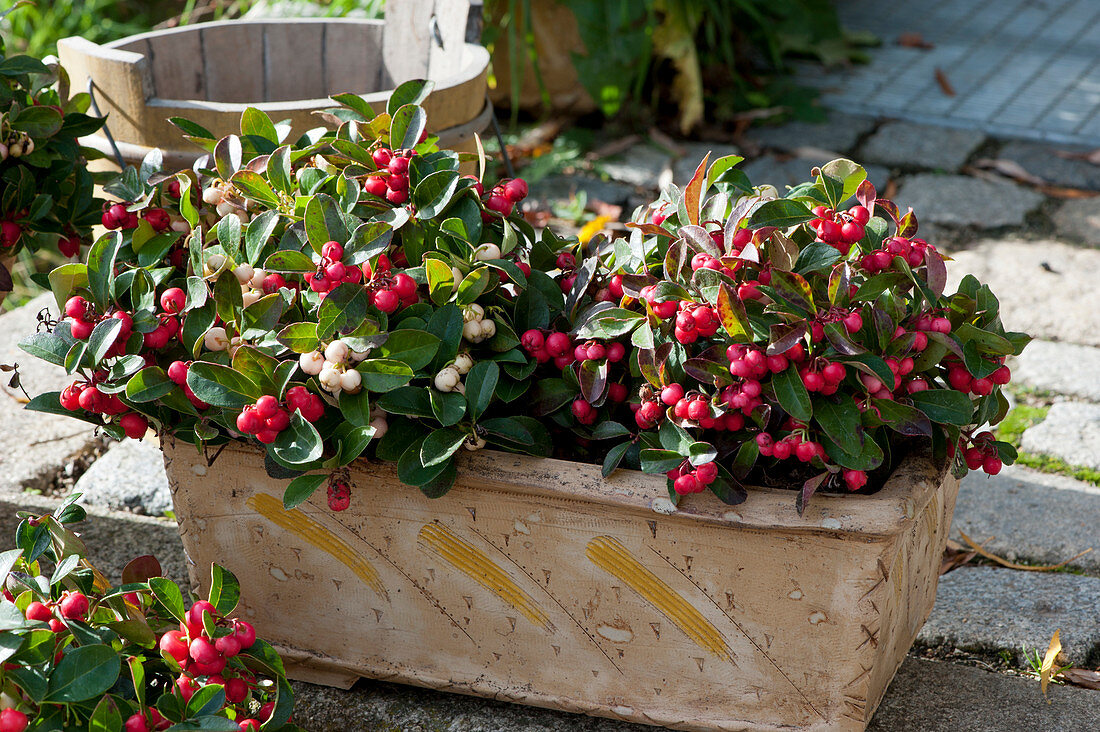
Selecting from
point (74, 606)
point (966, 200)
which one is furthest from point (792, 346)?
point (966, 200)

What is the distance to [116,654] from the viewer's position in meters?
0.94

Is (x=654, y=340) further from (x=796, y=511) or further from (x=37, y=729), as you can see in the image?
(x=37, y=729)

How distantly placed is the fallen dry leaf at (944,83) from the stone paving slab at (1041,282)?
1.10m

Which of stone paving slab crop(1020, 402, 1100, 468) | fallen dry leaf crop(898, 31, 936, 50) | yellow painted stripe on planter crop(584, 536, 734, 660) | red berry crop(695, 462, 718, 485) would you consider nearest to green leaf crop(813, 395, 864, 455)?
red berry crop(695, 462, 718, 485)

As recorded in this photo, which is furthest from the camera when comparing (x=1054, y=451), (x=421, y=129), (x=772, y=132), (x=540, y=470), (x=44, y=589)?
(x=772, y=132)

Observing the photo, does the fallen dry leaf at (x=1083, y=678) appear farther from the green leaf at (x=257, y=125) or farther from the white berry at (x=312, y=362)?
the green leaf at (x=257, y=125)

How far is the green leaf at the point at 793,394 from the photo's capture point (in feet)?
3.33

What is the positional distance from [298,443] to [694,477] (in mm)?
415

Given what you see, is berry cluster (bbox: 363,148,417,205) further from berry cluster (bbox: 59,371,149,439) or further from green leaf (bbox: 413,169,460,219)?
berry cluster (bbox: 59,371,149,439)

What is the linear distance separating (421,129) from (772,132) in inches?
89.4

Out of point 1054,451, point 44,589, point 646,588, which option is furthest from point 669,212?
point 1054,451

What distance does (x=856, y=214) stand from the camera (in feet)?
3.73

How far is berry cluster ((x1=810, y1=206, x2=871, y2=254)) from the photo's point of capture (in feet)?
3.64

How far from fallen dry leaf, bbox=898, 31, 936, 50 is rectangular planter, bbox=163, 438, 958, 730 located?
10.3 ft
